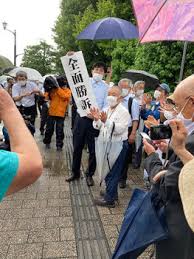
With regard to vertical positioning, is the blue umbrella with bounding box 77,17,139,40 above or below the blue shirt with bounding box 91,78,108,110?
above

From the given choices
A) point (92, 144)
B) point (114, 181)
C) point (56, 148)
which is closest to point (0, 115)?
point (114, 181)

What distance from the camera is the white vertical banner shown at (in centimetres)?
535

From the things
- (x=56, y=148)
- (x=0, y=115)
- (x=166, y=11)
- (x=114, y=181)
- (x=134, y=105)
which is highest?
(x=166, y=11)

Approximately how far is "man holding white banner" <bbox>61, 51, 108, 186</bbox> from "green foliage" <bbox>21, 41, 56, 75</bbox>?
54.8 meters

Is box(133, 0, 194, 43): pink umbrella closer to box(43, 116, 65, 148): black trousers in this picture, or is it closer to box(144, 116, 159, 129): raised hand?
box(144, 116, 159, 129): raised hand

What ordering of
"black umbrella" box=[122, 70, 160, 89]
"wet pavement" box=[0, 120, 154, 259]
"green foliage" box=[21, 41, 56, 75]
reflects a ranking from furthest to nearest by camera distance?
"green foliage" box=[21, 41, 56, 75] → "black umbrella" box=[122, 70, 160, 89] → "wet pavement" box=[0, 120, 154, 259]

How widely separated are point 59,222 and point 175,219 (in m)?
2.39

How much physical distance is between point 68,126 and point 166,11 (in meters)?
10.5

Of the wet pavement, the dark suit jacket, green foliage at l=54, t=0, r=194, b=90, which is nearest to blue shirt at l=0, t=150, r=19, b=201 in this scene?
the dark suit jacket

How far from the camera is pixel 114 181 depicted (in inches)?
190

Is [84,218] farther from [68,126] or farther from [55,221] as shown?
[68,126]

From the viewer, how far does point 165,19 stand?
3.28m

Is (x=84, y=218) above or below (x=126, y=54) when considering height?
below

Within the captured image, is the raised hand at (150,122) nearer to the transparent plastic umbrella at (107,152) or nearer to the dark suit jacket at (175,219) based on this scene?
the dark suit jacket at (175,219)
